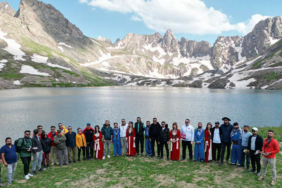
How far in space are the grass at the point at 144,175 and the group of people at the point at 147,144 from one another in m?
0.81

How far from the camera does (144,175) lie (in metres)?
13.1

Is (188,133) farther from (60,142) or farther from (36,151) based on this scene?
(36,151)

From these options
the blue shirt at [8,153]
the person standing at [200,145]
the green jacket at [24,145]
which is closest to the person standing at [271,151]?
the person standing at [200,145]

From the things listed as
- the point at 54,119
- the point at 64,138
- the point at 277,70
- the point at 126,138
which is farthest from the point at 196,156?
the point at 277,70

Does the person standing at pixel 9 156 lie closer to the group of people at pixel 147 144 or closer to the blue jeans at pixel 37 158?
the group of people at pixel 147 144

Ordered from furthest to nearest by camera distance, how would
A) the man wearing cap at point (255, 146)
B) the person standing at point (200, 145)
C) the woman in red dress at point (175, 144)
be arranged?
the woman in red dress at point (175, 144), the person standing at point (200, 145), the man wearing cap at point (255, 146)

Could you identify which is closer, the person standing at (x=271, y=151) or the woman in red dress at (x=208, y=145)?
the person standing at (x=271, y=151)

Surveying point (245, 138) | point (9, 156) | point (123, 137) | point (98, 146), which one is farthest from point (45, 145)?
point (245, 138)

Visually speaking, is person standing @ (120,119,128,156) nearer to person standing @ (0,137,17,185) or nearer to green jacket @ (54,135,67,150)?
green jacket @ (54,135,67,150)

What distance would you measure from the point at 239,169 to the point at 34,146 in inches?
635

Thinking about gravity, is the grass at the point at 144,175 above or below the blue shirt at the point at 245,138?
below

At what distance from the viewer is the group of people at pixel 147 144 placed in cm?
1262

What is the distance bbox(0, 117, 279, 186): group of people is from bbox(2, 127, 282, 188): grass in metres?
0.81

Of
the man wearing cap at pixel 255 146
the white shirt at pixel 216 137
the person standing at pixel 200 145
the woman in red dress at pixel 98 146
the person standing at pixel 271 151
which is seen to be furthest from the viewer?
the woman in red dress at pixel 98 146
